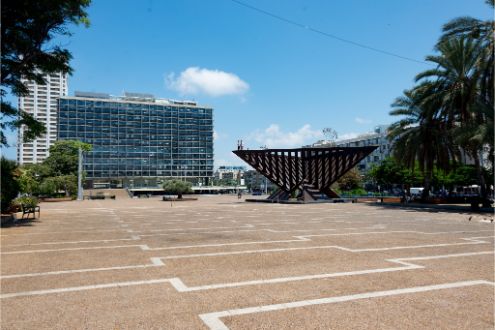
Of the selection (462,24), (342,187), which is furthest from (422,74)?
(342,187)

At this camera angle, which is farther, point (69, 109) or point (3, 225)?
point (69, 109)

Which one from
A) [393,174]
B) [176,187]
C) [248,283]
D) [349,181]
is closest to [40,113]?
[176,187]

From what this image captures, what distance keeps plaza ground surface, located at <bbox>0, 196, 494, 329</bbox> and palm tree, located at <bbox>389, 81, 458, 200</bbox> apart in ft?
70.0

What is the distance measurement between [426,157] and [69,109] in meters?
114

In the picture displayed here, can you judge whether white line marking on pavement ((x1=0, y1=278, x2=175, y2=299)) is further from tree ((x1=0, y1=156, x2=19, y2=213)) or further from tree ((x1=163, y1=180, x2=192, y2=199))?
tree ((x1=163, y1=180, x2=192, y2=199))

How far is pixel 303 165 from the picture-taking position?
A: 4081cm

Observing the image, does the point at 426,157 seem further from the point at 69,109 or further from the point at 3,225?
the point at 69,109

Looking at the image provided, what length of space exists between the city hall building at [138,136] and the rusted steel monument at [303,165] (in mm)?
86028

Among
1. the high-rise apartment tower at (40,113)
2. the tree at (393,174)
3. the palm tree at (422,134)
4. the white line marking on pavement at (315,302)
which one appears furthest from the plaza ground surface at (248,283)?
the high-rise apartment tower at (40,113)

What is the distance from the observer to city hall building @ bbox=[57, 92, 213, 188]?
122 metres

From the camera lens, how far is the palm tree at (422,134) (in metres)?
31.3

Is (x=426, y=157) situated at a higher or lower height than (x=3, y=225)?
higher

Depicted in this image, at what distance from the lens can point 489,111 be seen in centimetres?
2531

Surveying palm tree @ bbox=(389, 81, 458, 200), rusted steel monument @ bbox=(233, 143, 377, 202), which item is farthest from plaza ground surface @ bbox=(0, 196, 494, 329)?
rusted steel monument @ bbox=(233, 143, 377, 202)
